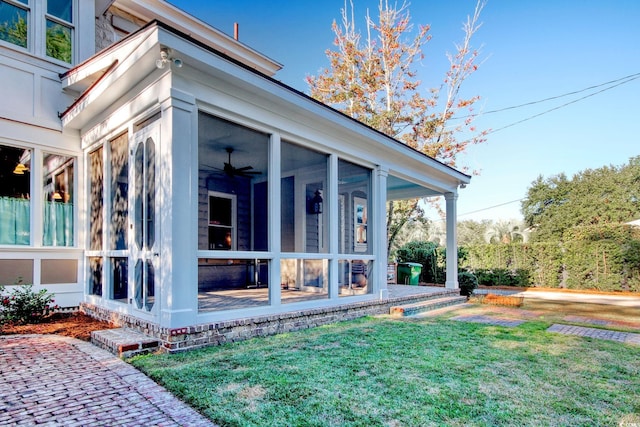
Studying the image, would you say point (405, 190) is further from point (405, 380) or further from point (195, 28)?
point (405, 380)

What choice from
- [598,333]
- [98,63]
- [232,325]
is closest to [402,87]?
[598,333]

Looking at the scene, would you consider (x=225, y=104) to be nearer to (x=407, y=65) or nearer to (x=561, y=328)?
(x=561, y=328)

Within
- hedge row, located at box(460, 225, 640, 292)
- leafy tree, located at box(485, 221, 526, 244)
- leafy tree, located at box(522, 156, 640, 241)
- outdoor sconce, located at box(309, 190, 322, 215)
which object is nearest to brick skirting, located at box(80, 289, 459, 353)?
outdoor sconce, located at box(309, 190, 322, 215)

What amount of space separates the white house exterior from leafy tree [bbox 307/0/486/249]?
7.22 meters

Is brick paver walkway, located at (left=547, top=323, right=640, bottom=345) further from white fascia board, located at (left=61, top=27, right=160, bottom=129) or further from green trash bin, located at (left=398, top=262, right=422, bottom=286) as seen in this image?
white fascia board, located at (left=61, top=27, right=160, bottom=129)

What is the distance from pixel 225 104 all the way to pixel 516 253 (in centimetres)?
1385

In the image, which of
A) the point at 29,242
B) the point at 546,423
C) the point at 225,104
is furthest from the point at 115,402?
the point at 29,242

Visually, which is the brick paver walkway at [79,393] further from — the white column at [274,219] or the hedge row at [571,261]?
the hedge row at [571,261]

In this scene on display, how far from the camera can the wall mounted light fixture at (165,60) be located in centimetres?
365

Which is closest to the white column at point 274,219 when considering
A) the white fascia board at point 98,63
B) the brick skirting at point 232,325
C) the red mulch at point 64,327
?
the brick skirting at point 232,325

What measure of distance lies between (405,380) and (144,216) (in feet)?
11.1

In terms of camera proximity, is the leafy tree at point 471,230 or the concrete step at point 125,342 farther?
the leafy tree at point 471,230

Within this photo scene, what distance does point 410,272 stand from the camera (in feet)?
37.0

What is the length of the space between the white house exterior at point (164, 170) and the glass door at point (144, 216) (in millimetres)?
23
